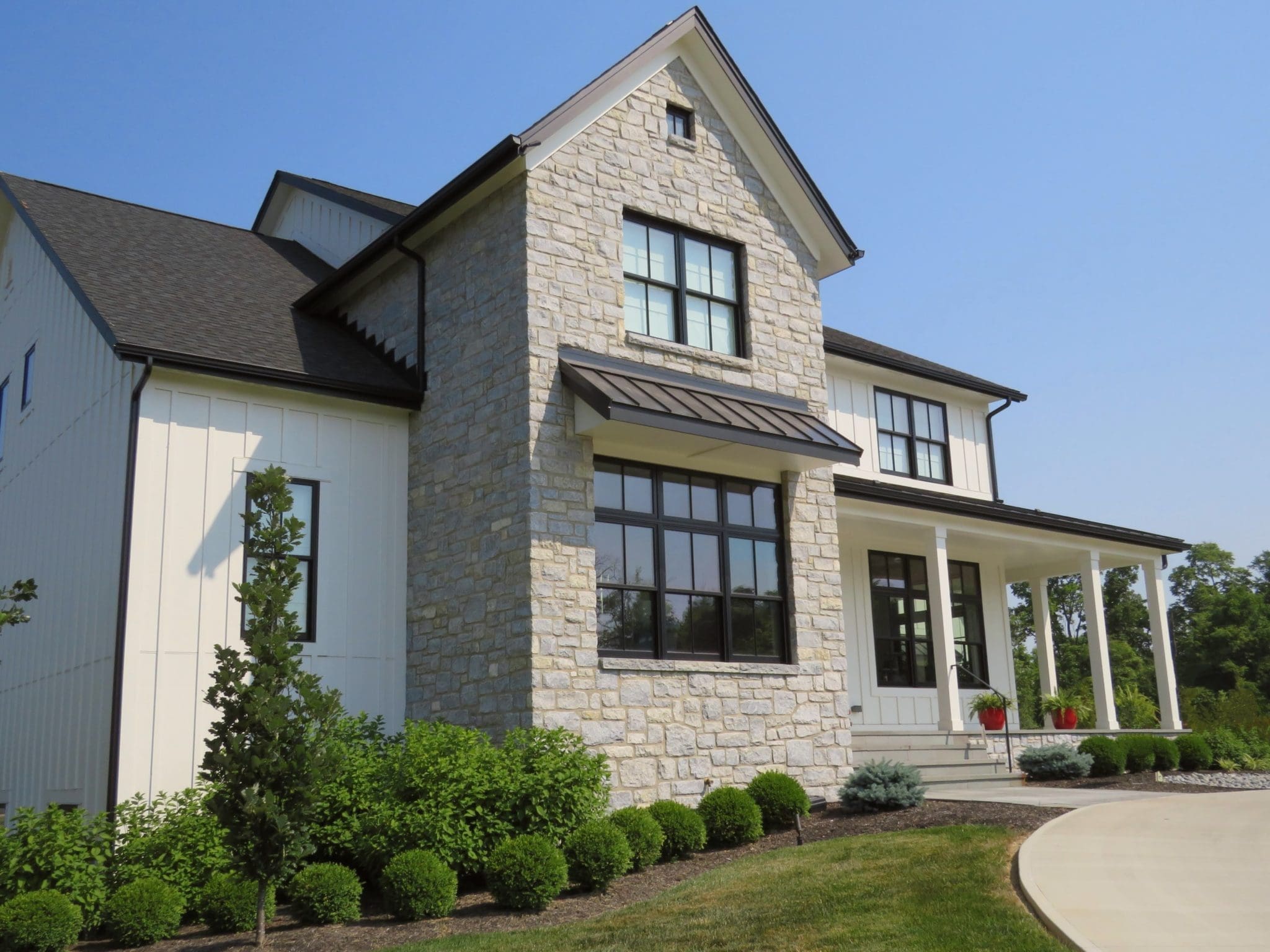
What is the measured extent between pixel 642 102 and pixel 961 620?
1130 cm

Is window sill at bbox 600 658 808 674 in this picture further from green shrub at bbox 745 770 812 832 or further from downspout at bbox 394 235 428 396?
downspout at bbox 394 235 428 396

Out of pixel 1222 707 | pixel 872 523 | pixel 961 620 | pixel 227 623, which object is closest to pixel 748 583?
pixel 872 523

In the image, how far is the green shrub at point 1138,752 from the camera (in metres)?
15.9

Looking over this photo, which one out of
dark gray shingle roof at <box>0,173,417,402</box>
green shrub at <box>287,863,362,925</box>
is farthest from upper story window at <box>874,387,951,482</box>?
green shrub at <box>287,863,362,925</box>

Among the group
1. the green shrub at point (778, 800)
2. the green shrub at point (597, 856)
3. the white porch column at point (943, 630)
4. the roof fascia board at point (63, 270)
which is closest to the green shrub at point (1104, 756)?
the white porch column at point (943, 630)

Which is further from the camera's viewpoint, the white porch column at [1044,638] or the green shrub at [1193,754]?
the white porch column at [1044,638]

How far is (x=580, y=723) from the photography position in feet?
37.6

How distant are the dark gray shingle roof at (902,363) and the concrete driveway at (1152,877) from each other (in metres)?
9.28

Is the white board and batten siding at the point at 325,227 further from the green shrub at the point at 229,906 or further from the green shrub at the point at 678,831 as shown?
the green shrub at the point at 229,906

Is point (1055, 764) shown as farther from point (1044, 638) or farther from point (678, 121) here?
point (678, 121)

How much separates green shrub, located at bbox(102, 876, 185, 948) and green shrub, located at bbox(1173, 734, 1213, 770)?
13923mm

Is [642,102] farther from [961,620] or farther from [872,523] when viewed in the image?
[961,620]

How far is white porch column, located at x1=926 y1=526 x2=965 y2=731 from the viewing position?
→ 16641 mm

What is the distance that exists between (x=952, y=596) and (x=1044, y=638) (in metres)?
2.31
